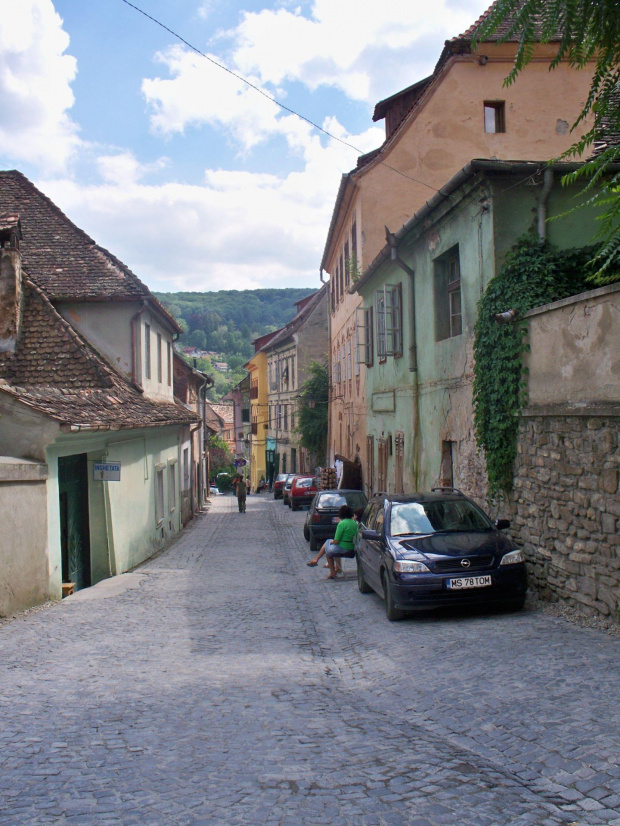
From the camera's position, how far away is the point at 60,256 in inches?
762

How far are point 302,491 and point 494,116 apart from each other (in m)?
16.8

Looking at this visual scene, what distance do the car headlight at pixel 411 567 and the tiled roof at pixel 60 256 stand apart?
11.7 metres

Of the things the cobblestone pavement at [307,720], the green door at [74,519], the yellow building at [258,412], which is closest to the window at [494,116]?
the green door at [74,519]

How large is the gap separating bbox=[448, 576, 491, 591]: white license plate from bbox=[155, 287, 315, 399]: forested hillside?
14215cm

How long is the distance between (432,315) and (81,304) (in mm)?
8844

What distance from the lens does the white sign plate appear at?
560 inches

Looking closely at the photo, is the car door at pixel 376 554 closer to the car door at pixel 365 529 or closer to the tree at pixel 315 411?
the car door at pixel 365 529

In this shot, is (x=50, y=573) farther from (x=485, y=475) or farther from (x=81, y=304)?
(x=81, y=304)

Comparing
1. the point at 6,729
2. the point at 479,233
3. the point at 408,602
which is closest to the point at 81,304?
the point at 479,233

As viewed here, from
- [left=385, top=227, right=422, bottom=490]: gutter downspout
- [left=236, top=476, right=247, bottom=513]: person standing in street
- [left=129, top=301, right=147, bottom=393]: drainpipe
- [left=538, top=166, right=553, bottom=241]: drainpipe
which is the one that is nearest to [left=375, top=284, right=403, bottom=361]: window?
[left=385, top=227, right=422, bottom=490]: gutter downspout

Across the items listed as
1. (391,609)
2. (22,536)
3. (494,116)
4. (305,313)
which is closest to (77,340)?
(22,536)

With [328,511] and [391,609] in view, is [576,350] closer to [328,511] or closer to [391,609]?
[391,609]

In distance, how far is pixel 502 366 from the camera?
35.3 ft

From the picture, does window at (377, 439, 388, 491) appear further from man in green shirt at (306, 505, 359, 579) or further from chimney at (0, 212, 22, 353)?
chimney at (0, 212, 22, 353)
